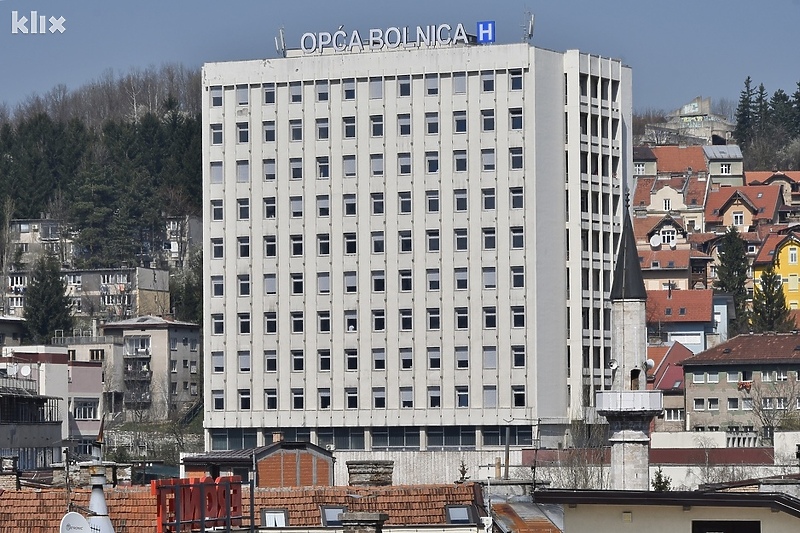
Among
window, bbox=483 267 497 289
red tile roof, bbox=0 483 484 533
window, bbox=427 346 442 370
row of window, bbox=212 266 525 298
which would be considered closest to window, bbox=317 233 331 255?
row of window, bbox=212 266 525 298

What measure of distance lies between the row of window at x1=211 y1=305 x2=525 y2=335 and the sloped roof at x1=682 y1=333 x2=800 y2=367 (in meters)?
25.5

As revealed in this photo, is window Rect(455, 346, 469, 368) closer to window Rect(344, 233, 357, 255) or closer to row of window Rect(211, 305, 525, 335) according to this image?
row of window Rect(211, 305, 525, 335)

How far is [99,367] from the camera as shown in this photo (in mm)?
182125

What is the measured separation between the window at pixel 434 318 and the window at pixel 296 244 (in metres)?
10.3

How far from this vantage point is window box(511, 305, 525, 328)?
143 metres

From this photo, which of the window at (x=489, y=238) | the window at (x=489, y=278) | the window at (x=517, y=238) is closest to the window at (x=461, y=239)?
the window at (x=489, y=238)

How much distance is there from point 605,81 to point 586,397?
22.1 meters

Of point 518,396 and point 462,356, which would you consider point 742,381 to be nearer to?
point 518,396

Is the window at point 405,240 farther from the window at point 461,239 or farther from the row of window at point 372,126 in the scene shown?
the row of window at point 372,126

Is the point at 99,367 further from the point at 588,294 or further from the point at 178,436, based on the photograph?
the point at 588,294

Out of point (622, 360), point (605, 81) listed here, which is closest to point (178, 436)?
point (605, 81)

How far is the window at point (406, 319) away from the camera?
145m

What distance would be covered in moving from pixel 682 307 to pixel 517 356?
51.7 meters

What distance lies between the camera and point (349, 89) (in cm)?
14700
